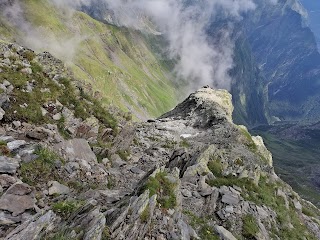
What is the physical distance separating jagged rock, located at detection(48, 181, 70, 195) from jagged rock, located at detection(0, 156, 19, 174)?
2.37 m

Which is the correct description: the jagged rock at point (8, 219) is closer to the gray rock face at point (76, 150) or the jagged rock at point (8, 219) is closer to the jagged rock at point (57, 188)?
the jagged rock at point (57, 188)

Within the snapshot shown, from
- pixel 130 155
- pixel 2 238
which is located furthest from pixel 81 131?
pixel 2 238

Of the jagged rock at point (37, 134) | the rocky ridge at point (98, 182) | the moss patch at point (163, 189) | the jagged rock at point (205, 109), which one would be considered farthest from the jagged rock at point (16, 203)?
the jagged rock at point (205, 109)

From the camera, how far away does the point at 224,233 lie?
24.4 metres

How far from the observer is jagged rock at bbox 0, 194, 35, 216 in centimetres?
1961

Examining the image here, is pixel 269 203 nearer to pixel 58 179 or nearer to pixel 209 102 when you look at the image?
pixel 58 179

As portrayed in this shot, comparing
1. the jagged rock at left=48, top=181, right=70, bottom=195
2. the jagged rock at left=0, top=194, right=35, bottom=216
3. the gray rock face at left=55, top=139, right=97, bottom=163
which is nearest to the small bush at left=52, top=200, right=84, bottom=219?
the jagged rock at left=0, top=194, right=35, bottom=216

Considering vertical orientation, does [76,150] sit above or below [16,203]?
above

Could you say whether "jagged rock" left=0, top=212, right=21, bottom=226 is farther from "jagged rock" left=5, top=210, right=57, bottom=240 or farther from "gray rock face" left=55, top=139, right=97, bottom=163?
"gray rock face" left=55, top=139, right=97, bottom=163

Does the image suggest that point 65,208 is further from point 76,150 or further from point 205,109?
point 205,109

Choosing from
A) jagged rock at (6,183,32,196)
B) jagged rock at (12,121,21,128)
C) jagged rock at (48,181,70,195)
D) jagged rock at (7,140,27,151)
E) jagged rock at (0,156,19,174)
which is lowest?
jagged rock at (6,183,32,196)

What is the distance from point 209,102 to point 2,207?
266 feet

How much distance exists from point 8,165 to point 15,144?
3217mm

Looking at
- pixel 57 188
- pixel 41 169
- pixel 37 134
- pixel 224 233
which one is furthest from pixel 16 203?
pixel 224 233
